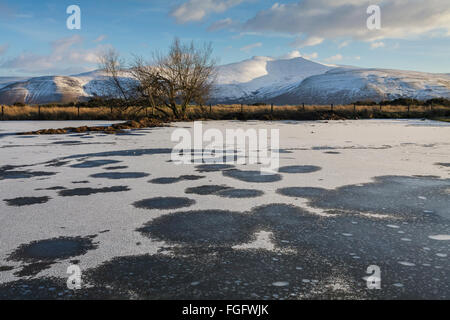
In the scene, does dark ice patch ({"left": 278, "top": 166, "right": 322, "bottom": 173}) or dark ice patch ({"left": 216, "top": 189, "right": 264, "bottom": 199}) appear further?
dark ice patch ({"left": 278, "top": 166, "right": 322, "bottom": 173})

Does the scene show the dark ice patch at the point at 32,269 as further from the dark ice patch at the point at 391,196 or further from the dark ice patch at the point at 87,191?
the dark ice patch at the point at 391,196

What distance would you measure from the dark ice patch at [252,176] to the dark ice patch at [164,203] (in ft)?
5.59

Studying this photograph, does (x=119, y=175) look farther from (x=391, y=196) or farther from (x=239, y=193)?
(x=391, y=196)

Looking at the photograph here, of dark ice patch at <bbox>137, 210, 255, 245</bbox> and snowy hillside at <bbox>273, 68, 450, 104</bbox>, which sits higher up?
snowy hillside at <bbox>273, 68, 450, 104</bbox>

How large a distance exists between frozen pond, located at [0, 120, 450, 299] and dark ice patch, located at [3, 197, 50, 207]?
0.09ft

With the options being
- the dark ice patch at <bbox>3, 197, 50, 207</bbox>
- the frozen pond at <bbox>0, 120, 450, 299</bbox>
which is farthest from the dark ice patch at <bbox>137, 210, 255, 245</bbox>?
the dark ice patch at <bbox>3, 197, 50, 207</bbox>

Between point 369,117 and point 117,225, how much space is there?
31.5 m

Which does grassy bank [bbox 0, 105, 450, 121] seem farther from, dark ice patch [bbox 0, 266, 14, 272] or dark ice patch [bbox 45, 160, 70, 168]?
dark ice patch [bbox 0, 266, 14, 272]

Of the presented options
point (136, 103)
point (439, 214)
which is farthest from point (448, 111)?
point (439, 214)

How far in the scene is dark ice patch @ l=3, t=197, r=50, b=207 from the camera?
203 inches

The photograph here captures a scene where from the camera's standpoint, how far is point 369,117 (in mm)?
32438

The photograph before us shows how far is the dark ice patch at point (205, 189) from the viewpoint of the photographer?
5945 millimetres
